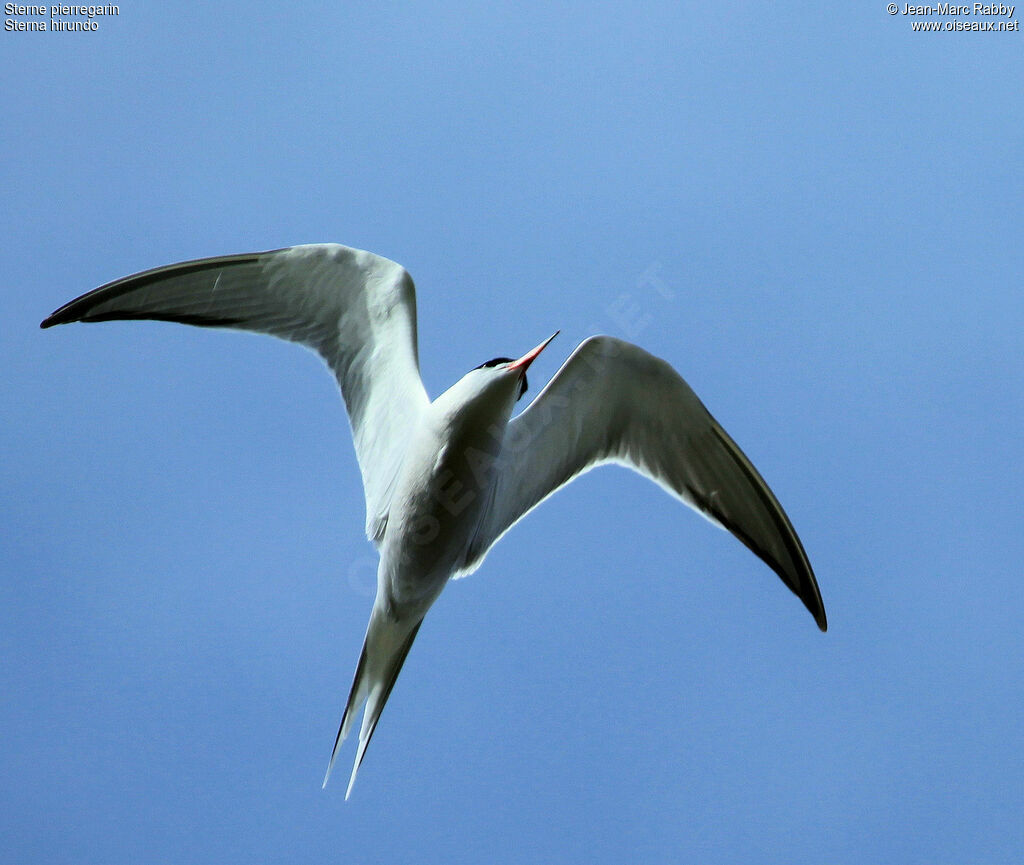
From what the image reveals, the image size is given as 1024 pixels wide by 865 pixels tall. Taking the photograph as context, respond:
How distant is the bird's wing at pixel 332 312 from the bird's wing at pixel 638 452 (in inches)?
17.8

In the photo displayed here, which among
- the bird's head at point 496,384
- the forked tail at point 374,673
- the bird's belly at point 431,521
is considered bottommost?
the forked tail at point 374,673

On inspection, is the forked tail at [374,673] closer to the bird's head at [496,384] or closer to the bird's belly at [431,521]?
the bird's belly at [431,521]

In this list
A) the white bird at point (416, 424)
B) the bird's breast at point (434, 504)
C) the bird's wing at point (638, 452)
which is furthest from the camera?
the bird's wing at point (638, 452)

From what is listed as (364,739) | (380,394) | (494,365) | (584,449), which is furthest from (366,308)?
(364,739)

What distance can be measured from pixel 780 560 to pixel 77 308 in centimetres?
297

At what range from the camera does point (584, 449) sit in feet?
12.8

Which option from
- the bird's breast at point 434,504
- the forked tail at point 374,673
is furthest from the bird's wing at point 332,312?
the forked tail at point 374,673

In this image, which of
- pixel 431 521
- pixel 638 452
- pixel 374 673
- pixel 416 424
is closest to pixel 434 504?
pixel 431 521

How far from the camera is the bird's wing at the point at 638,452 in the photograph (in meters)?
3.69

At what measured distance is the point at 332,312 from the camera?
13.0 ft

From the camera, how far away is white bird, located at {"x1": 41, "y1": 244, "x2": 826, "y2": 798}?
3.54m

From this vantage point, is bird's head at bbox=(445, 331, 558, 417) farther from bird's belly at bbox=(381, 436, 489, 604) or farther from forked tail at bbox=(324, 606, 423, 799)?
forked tail at bbox=(324, 606, 423, 799)

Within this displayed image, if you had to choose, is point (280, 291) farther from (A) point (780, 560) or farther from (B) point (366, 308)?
(A) point (780, 560)

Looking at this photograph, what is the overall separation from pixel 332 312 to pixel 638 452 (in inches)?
55.0
